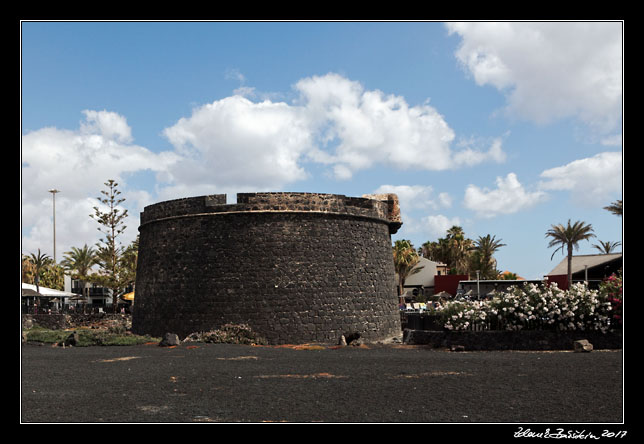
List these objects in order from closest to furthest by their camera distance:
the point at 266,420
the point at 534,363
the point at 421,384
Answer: the point at 266,420 < the point at 421,384 < the point at 534,363

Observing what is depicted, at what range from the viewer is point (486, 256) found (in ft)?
205

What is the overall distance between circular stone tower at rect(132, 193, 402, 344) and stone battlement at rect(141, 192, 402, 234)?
33 mm

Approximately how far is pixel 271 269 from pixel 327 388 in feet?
35.0

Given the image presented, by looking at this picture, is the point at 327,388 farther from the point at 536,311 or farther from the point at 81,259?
the point at 81,259

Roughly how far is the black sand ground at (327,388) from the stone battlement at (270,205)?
258 inches

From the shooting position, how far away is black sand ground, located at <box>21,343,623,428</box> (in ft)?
24.1

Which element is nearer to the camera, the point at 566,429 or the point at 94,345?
the point at 566,429

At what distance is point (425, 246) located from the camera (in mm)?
70688

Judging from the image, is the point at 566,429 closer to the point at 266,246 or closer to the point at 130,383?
the point at 130,383

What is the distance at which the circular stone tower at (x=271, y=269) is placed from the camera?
777 inches

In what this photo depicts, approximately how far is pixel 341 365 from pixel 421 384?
3077 mm

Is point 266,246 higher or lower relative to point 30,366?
higher

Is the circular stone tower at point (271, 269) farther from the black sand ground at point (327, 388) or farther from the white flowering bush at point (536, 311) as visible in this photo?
the black sand ground at point (327, 388)

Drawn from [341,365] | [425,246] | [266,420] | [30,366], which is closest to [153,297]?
[30,366]
